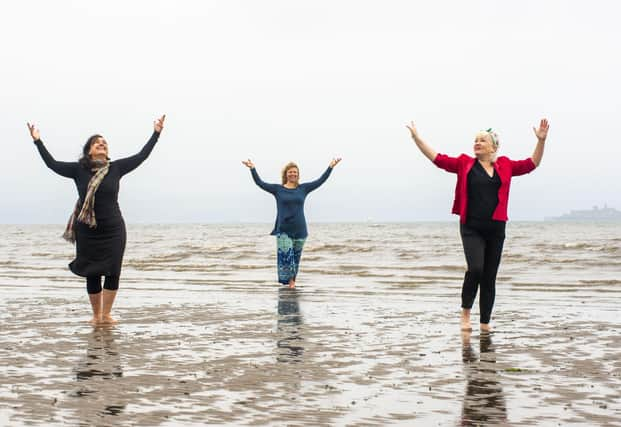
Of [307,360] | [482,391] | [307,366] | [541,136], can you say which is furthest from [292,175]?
[482,391]

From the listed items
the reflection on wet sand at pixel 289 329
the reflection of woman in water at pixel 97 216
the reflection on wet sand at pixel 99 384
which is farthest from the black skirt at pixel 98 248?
the reflection on wet sand at pixel 289 329

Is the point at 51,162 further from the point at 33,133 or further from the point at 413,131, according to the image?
the point at 413,131

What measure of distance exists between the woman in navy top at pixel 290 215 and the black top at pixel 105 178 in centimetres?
567

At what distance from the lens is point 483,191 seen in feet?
28.0

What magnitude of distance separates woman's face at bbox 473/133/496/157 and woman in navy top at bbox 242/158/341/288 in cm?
641

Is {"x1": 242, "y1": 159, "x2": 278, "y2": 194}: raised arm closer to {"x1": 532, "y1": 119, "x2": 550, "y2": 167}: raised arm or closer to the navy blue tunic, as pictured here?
the navy blue tunic

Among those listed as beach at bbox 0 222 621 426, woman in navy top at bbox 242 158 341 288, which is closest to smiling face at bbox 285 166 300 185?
woman in navy top at bbox 242 158 341 288

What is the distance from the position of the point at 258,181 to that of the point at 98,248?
6.00m

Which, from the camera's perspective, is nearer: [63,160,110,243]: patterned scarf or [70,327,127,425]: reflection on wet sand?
[70,327,127,425]: reflection on wet sand

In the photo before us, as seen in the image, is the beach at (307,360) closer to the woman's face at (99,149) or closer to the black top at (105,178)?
the black top at (105,178)

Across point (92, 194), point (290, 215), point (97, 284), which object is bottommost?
point (97, 284)

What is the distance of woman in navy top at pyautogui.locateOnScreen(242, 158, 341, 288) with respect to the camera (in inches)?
593

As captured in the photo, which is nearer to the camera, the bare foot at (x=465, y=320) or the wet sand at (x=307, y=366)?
the wet sand at (x=307, y=366)

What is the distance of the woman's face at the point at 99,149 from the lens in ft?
30.0
